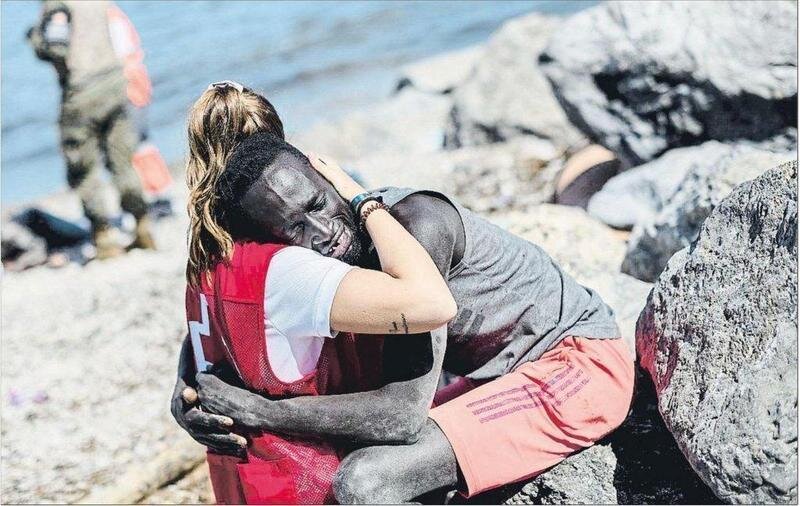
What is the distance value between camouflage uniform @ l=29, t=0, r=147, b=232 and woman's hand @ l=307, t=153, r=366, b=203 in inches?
219

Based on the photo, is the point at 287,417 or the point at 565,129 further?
the point at 565,129

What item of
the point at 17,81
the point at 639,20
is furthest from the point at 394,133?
the point at 17,81

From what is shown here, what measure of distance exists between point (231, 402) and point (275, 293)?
0.47m

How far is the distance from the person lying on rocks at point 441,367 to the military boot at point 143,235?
17.5 feet

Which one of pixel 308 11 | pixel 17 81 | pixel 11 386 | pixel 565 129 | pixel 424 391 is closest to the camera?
pixel 424 391

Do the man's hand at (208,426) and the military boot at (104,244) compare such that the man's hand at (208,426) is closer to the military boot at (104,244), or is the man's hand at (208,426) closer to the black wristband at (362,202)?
the black wristband at (362,202)

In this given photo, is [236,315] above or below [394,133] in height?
above

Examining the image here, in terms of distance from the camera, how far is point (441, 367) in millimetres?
2789

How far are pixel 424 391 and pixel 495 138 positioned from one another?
663cm

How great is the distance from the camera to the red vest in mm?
2693

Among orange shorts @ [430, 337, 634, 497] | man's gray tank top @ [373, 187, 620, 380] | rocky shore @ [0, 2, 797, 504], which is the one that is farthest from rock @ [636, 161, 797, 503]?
man's gray tank top @ [373, 187, 620, 380]

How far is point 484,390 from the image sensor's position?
2941 mm

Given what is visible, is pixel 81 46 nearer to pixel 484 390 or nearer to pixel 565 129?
pixel 565 129

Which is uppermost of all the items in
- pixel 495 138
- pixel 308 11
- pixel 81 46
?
pixel 81 46
